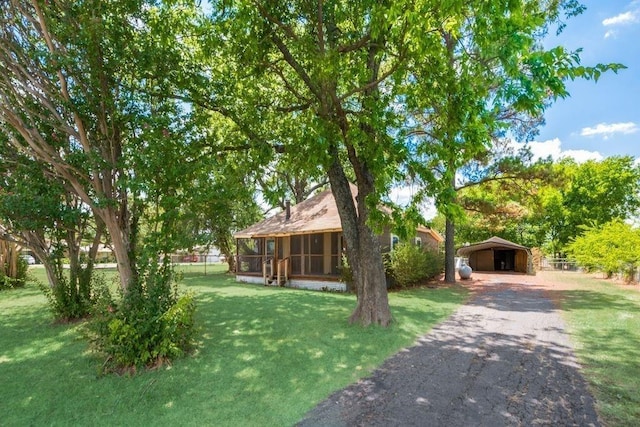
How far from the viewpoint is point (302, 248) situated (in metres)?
17.4

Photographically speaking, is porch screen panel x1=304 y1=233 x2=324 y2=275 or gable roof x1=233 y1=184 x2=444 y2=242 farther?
porch screen panel x1=304 y1=233 x2=324 y2=275

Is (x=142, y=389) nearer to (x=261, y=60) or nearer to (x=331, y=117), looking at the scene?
(x=331, y=117)

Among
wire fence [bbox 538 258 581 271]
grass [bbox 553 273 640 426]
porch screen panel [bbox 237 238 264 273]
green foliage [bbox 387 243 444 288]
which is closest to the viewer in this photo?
grass [bbox 553 273 640 426]

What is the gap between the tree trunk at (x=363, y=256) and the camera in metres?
7.74

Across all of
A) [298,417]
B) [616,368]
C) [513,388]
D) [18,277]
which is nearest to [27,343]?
[298,417]

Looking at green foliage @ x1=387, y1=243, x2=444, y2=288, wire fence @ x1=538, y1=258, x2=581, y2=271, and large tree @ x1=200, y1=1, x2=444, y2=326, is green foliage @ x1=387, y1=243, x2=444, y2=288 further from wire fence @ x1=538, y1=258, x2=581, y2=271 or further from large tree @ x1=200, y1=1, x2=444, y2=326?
wire fence @ x1=538, y1=258, x2=581, y2=271

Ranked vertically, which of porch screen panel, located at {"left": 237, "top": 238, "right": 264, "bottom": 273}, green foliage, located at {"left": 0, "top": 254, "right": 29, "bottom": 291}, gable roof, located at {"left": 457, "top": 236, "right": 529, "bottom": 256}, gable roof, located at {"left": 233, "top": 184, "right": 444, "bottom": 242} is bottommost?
Answer: green foliage, located at {"left": 0, "top": 254, "right": 29, "bottom": 291}

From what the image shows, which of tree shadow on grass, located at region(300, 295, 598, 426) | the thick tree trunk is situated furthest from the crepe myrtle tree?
the thick tree trunk

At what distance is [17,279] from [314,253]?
46.8 feet

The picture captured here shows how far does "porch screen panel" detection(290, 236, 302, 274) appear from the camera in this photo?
1752 cm

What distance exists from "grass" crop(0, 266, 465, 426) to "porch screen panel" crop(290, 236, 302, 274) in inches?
317

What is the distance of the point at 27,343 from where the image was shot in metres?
7.07

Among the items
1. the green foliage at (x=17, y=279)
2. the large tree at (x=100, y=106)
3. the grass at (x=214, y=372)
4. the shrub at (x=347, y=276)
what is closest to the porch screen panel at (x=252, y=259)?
the shrub at (x=347, y=276)

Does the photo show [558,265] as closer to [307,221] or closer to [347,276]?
[347,276]
